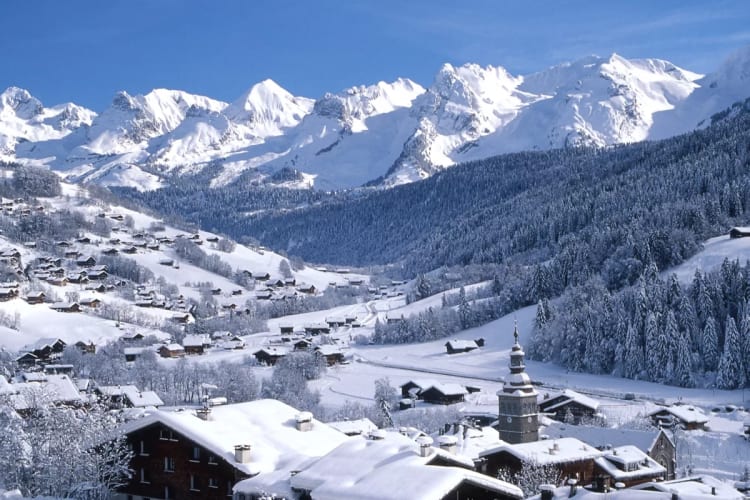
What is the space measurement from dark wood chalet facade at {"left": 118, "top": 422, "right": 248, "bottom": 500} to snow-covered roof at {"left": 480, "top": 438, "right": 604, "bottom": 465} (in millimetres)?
16365

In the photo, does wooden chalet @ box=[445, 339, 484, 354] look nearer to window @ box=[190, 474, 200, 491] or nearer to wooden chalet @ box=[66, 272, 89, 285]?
wooden chalet @ box=[66, 272, 89, 285]

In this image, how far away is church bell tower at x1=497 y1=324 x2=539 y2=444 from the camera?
2589 inches

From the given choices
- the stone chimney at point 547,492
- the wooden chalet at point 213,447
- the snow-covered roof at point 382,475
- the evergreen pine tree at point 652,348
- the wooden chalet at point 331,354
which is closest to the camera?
the snow-covered roof at point 382,475

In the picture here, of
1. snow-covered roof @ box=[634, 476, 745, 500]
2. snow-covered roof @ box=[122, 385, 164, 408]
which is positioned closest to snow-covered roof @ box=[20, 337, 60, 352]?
snow-covered roof @ box=[122, 385, 164, 408]

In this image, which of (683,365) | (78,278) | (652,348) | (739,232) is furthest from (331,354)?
(78,278)

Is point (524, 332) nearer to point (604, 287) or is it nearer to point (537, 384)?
point (604, 287)

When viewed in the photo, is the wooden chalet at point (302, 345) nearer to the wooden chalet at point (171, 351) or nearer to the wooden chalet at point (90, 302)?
the wooden chalet at point (171, 351)

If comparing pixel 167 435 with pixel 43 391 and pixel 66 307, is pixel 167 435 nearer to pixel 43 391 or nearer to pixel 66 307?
pixel 43 391

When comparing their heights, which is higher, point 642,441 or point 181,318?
point 181,318

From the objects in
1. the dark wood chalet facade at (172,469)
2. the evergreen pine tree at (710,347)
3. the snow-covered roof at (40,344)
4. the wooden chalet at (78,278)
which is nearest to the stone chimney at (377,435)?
the dark wood chalet facade at (172,469)

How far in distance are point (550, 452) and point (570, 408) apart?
37193 mm

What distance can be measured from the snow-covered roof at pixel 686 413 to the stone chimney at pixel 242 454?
54.6 metres

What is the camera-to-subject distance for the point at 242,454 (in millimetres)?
39375

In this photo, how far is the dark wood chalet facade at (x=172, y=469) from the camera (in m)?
41.1
